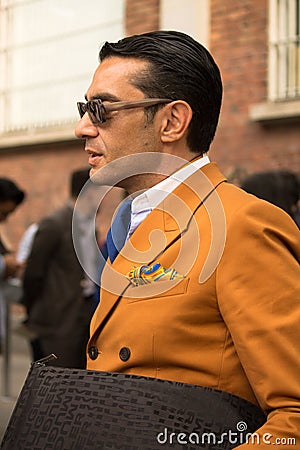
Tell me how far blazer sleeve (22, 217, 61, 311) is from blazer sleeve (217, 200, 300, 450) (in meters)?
4.30

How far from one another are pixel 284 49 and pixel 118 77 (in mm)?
7295

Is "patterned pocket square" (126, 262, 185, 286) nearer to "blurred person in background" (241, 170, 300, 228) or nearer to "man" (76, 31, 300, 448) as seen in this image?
"man" (76, 31, 300, 448)

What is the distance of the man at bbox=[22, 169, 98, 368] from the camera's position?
6.10 m

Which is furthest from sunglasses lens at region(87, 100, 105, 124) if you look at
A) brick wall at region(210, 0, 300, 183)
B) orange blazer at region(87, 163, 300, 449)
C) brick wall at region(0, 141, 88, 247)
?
brick wall at region(0, 141, 88, 247)

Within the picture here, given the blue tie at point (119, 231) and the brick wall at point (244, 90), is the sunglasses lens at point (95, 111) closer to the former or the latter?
the blue tie at point (119, 231)

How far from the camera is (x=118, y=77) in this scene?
224 cm

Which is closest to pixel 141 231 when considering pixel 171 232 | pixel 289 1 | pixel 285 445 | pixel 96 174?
pixel 171 232

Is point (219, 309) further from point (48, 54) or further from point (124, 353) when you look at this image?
point (48, 54)

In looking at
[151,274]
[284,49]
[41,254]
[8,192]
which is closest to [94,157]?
[151,274]

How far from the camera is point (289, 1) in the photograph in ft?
30.0

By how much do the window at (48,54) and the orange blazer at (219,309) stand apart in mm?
9425

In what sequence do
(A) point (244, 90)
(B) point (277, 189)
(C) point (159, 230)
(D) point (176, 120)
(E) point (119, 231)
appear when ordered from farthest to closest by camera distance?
(A) point (244, 90) → (B) point (277, 189) → (E) point (119, 231) → (D) point (176, 120) → (C) point (159, 230)

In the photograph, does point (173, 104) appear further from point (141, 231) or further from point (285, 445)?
point (285, 445)

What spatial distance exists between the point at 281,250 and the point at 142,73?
0.64m
